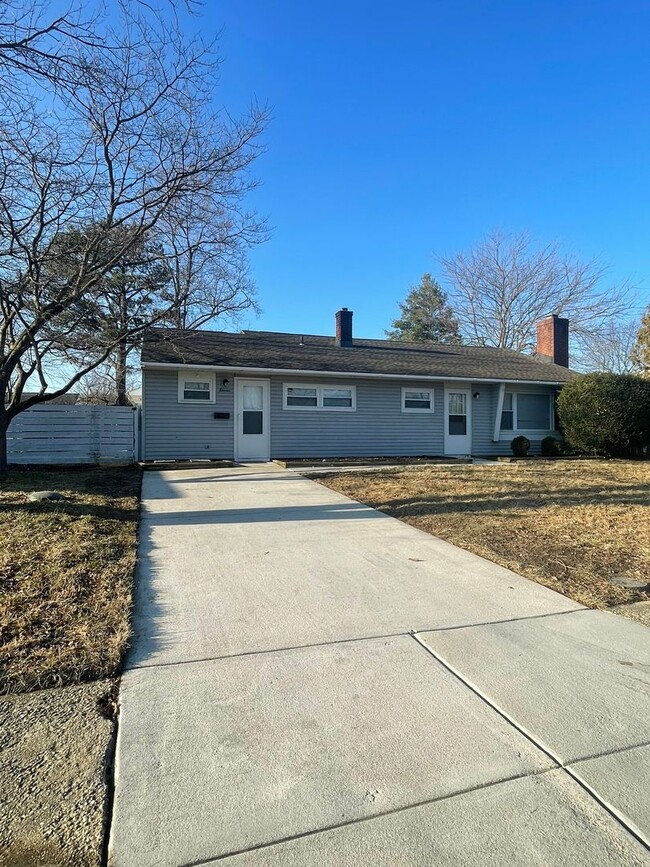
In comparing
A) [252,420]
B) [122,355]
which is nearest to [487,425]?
[252,420]

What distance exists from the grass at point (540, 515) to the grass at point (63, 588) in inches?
132

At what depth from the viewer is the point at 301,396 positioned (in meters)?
13.7

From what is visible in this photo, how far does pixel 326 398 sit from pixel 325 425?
2.47 ft

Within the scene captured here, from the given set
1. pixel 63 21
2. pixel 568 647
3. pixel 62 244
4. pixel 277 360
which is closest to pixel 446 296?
pixel 277 360

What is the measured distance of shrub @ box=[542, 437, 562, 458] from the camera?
1569 cm

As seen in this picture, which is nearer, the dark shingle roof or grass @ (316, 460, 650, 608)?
grass @ (316, 460, 650, 608)

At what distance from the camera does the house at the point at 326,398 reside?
1262 cm

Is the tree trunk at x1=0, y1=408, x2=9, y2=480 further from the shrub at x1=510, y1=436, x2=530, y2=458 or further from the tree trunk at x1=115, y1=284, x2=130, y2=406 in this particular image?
the shrub at x1=510, y1=436, x2=530, y2=458

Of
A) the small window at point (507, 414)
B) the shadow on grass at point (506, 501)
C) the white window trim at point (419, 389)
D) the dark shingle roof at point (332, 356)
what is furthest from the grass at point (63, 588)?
the small window at point (507, 414)

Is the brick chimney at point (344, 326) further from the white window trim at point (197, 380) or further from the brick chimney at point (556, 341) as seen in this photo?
the brick chimney at point (556, 341)

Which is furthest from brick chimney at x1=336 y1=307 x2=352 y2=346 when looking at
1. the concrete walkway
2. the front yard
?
the concrete walkway

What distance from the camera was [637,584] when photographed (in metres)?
4.08

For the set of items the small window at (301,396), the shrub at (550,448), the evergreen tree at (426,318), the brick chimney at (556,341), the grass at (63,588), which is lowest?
the grass at (63,588)

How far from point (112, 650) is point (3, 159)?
7.30m
